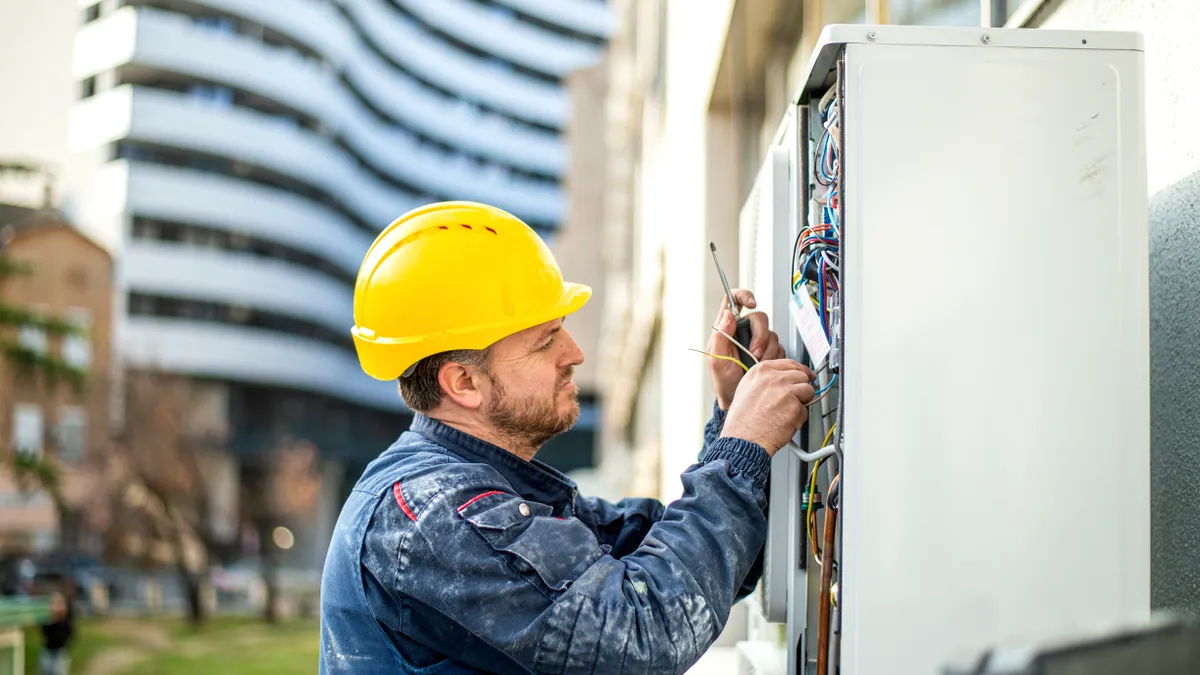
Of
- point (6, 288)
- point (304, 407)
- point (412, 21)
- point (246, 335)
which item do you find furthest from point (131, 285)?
point (6, 288)

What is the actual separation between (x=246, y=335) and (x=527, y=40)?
2613 centimetres

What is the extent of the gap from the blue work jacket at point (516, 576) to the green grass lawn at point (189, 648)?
22842mm

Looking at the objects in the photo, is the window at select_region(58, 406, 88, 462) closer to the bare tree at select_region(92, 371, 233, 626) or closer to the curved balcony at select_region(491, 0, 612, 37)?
the bare tree at select_region(92, 371, 233, 626)

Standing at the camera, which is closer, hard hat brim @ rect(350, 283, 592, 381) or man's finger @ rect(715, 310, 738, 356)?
hard hat brim @ rect(350, 283, 592, 381)

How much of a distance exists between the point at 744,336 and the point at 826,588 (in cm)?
65

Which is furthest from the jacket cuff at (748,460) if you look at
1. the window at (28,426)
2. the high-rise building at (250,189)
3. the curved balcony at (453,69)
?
the curved balcony at (453,69)

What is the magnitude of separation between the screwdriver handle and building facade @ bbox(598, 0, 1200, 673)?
2.66 feet

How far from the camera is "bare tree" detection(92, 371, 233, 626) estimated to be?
31250 millimetres

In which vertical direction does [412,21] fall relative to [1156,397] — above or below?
above

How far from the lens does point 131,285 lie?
47156 millimetres

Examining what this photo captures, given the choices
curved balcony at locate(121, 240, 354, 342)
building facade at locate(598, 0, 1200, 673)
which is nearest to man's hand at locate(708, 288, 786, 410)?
building facade at locate(598, 0, 1200, 673)

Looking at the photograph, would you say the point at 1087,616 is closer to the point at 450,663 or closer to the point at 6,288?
the point at 450,663

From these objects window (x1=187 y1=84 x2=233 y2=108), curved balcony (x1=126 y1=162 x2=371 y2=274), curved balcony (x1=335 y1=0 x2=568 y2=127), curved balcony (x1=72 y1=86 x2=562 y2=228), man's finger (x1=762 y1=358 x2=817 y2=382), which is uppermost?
curved balcony (x1=335 y1=0 x2=568 y2=127)

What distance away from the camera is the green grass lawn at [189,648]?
25.4m
